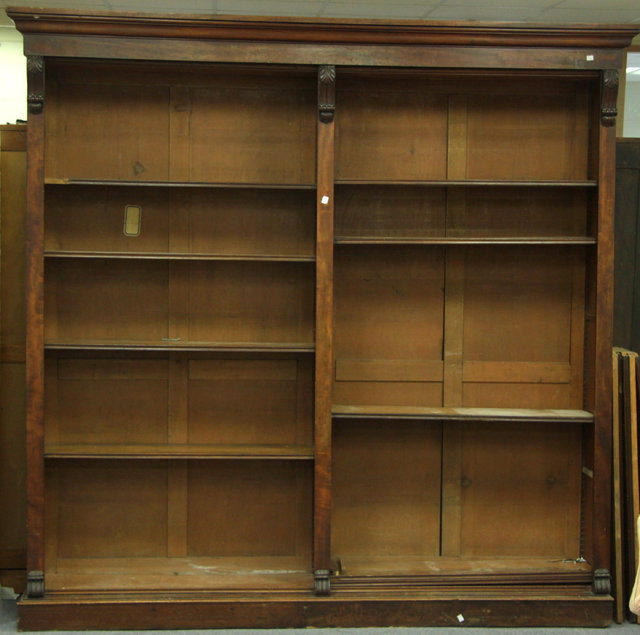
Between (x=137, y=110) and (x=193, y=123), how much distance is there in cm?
27

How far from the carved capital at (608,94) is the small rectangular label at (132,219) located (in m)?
2.21

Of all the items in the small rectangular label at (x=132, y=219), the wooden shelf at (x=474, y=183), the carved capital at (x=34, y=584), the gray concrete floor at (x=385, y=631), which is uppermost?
the wooden shelf at (x=474, y=183)

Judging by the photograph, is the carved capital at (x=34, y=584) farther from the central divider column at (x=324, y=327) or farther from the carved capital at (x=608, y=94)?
the carved capital at (x=608, y=94)

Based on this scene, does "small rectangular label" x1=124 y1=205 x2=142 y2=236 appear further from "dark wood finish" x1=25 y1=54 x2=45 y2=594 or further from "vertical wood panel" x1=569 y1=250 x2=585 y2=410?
"vertical wood panel" x1=569 y1=250 x2=585 y2=410

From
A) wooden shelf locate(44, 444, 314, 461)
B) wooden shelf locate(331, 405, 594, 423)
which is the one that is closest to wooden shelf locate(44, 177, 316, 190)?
wooden shelf locate(331, 405, 594, 423)

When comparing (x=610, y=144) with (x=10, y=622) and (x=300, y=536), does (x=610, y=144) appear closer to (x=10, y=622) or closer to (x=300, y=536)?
(x=300, y=536)

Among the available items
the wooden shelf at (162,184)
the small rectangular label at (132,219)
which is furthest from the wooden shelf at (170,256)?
the wooden shelf at (162,184)

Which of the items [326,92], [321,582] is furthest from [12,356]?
[326,92]

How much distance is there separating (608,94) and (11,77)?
4235 mm

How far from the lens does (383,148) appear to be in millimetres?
3670

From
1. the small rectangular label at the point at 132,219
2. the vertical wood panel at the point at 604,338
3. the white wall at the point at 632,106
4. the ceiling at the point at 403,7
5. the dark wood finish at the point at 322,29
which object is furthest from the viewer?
the white wall at the point at 632,106

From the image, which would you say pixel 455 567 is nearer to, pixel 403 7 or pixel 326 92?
pixel 326 92

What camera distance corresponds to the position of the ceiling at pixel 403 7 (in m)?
5.04

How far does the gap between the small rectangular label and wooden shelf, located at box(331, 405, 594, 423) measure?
1291 mm
